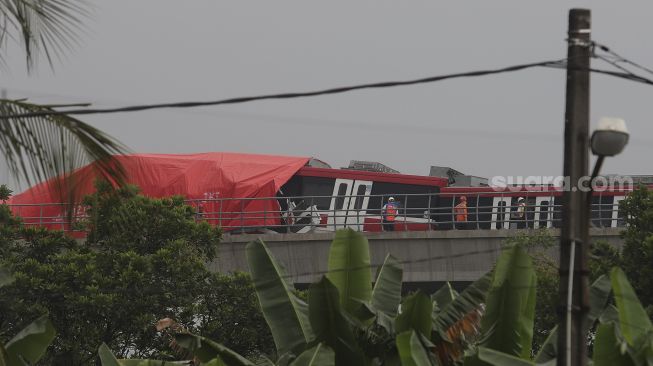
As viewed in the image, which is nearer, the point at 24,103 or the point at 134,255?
the point at 24,103

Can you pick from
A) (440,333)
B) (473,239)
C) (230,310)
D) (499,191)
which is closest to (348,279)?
(440,333)

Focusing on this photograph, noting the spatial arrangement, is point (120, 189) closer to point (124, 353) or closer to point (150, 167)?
point (124, 353)

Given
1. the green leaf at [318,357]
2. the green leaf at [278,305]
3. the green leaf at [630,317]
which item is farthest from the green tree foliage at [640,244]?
the green leaf at [318,357]

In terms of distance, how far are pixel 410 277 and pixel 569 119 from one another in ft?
91.2

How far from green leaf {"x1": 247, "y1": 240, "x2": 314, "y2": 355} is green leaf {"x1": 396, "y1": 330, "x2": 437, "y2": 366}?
6.31 ft

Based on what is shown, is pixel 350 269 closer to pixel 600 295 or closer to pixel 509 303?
pixel 509 303

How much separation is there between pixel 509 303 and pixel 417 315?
3.85ft

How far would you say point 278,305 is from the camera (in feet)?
52.5

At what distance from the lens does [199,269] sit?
30016 mm

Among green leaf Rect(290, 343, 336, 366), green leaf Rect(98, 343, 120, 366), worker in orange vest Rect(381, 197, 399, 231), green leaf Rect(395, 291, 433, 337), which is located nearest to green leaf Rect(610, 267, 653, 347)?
green leaf Rect(395, 291, 433, 337)

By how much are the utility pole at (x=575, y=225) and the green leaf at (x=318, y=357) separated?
4.33m

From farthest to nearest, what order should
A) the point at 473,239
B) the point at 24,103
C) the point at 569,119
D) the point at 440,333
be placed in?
1. the point at 473,239
2. the point at 440,333
3. the point at 569,119
4. the point at 24,103

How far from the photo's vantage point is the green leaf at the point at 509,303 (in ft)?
48.0

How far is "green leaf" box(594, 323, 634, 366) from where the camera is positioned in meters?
14.5
